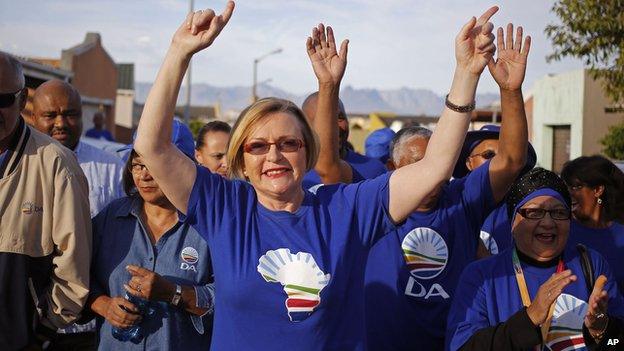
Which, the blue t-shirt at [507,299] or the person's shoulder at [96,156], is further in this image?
the person's shoulder at [96,156]

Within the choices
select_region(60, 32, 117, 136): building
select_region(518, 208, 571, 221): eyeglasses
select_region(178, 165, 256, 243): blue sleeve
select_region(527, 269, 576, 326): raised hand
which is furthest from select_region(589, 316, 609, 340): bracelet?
select_region(60, 32, 117, 136): building

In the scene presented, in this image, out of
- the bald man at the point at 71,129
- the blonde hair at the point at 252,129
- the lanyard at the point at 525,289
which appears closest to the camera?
the blonde hair at the point at 252,129

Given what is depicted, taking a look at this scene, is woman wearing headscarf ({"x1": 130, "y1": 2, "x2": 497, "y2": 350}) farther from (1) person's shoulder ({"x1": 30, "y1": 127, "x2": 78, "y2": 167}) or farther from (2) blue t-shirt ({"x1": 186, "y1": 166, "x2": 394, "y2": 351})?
(1) person's shoulder ({"x1": 30, "y1": 127, "x2": 78, "y2": 167})

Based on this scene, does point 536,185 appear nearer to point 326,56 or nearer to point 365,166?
point 326,56

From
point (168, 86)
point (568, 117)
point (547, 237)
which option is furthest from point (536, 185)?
point (568, 117)

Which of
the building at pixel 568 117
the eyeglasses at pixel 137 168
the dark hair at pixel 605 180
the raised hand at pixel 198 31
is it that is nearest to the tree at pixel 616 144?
the building at pixel 568 117

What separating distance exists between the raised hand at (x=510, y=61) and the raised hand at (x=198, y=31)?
137 centimetres

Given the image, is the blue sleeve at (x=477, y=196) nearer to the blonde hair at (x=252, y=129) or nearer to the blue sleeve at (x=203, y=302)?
the blonde hair at (x=252, y=129)

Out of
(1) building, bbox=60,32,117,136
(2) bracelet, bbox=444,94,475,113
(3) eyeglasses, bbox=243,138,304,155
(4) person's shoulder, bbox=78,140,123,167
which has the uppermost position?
(1) building, bbox=60,32,117,136

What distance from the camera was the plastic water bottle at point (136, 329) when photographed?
3566 mm

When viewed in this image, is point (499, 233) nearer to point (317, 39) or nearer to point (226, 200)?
point (317, 39)

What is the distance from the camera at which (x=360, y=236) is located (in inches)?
113

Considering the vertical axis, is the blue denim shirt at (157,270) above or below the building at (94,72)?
below

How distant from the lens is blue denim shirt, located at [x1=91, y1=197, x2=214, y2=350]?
360 centimetres
